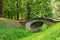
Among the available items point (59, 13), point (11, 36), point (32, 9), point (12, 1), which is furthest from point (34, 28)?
point (11, 36)

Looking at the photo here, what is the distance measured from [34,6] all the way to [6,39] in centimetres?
1560

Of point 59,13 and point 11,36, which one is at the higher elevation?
point 11,36

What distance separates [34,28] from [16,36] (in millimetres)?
14507

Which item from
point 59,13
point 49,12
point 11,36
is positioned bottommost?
point 59,13

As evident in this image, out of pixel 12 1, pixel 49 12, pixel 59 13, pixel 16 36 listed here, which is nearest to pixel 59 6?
pixel 59 13

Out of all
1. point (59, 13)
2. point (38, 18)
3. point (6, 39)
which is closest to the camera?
point (6, 39)

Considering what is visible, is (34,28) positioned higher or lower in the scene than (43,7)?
lower

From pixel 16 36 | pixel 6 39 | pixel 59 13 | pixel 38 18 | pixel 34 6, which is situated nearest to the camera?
pixel 6 39

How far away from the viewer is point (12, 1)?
30938mm

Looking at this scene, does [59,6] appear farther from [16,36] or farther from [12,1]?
[16,36]

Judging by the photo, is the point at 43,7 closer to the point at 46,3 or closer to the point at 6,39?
the point at 46,3

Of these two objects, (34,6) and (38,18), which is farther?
(34,6)

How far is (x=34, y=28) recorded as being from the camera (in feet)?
107

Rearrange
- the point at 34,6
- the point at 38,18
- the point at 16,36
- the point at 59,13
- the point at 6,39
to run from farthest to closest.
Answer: the point at 59,13
the point at 34,6
the point at 38,18
the point at 16,36
the point at 6,39
